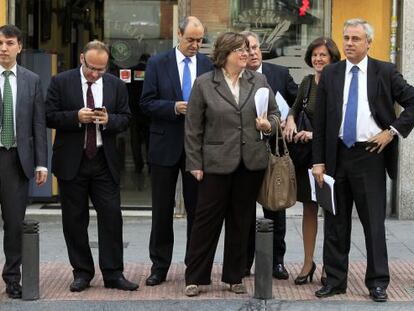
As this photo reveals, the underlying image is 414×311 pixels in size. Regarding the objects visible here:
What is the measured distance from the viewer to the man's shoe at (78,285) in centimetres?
658

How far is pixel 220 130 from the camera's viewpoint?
6.16 meters

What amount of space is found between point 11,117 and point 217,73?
163 centimetres

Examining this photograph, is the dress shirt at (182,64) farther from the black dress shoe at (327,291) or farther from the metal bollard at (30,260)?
the black dress shoe at (327,291)

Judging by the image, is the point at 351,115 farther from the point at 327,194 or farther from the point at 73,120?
the point at 73,120

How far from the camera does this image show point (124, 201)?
10695mm

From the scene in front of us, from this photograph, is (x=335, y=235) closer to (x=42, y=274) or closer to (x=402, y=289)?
(x=402, y=289)

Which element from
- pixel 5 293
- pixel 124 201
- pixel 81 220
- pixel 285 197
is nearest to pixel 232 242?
pixel 285 197

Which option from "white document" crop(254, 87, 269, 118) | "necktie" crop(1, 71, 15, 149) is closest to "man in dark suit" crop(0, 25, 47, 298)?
"necktie" crop(1, 71, 15, 149)

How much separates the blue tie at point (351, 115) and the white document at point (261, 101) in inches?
24.5

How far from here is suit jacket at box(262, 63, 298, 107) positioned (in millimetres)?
7004

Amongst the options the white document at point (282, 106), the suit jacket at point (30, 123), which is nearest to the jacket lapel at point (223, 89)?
the white document at point (282, 106)

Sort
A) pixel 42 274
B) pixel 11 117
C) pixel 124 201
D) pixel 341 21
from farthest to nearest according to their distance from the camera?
pixel 124 201 → pixel 341 21 → pixel 42 274 → pixel 11 117

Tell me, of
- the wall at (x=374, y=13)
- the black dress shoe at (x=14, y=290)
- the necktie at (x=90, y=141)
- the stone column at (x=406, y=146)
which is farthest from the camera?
the wall at (x=374, y=13)

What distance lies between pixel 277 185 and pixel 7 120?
215 cm
